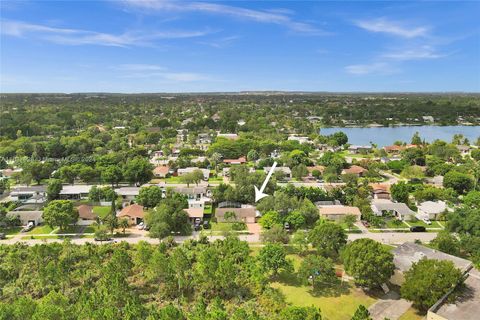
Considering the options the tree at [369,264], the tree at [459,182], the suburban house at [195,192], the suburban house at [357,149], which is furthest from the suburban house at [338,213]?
the suburban house at [357,149]

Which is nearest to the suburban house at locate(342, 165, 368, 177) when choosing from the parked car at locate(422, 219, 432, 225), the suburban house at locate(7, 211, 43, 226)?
the parked car at locate(422, 219, 432, 225)

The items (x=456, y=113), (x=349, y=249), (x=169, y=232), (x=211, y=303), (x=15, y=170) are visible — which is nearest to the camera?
(x=211, y=303)

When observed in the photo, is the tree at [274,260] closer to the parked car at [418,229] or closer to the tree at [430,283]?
the tree at [430,283]

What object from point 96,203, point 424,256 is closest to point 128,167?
point 96,203

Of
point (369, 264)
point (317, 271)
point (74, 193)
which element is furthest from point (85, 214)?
point (369, 264)

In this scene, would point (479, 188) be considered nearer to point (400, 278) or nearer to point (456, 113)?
point (400, 278)

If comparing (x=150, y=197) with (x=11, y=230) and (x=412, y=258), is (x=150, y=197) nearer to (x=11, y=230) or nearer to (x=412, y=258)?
Result: (x=11, y=230)
